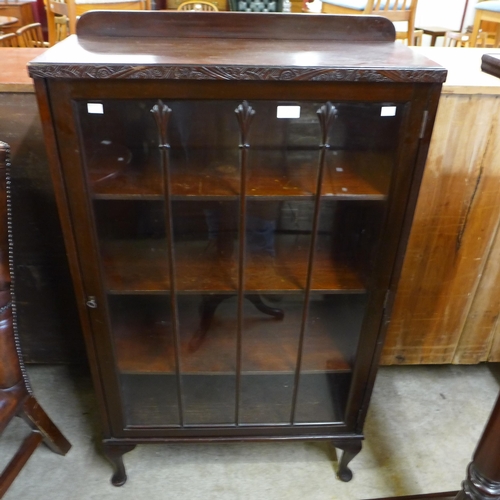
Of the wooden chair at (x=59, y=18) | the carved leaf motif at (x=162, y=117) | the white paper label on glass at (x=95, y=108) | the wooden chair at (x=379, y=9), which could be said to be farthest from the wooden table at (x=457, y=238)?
the wooden chair at (x=59, y=18)

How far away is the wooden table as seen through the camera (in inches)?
44.8

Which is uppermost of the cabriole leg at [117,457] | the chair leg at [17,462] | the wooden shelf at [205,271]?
the wooden shelf at [205,271]

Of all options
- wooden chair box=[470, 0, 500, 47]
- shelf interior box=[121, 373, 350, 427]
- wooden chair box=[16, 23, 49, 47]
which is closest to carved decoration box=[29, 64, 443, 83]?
shelf interior box=[121, 373, 350, 427]

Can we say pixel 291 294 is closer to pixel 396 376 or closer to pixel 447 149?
pixel 447 149

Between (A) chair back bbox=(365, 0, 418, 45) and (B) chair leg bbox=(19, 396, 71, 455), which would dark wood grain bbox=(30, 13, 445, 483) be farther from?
(A) chair back bbox=(365, 0, 418, 45)

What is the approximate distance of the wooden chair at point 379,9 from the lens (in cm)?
241

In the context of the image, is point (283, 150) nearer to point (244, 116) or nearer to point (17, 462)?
point (244, 116)

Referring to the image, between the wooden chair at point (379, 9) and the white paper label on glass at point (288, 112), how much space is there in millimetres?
1907

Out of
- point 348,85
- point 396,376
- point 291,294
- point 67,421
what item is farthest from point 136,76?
point 396,376

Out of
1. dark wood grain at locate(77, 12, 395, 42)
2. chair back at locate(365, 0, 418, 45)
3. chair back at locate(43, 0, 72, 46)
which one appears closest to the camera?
dark wood grain at locate(77, 12, 395, 42)

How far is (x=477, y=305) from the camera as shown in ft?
4.78

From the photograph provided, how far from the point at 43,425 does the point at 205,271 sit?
64cm

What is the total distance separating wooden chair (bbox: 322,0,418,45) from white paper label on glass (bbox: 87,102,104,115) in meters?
2.06

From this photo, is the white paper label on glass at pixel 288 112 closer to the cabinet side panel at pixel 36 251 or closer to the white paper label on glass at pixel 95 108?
the white paper label on glass at pixel 95 108
